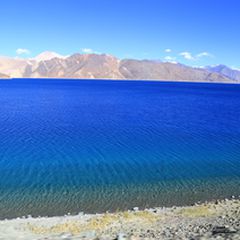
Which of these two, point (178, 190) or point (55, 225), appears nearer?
point (55, 225)

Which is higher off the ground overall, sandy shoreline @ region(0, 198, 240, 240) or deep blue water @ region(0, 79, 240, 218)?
sandy shoreline @ region(0, 198, 240, 240)

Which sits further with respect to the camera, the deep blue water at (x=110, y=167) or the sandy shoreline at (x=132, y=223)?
the deep blue water at (x=110, y=167)

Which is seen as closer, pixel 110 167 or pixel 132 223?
pixel 132 223

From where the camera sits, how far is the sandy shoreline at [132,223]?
19188 millimetres

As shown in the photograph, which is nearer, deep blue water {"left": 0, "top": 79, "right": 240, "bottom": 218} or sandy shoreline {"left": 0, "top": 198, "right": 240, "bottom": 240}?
sandy shoreline {"left": 0, "top": 198, "right": 240, "bottom": 240}

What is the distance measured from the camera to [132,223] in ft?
71.5

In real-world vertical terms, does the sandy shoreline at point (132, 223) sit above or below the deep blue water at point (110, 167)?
above

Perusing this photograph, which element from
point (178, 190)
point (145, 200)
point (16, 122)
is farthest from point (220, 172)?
point (16, 122)

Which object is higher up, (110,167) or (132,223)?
(132,223)

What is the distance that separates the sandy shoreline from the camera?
1919 cm

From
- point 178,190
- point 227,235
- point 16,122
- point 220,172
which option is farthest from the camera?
point 16,122

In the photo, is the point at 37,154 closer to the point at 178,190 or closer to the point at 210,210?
the point at 178,190

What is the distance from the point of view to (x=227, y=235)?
14.0 metres

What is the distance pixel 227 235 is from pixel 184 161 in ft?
89.6
